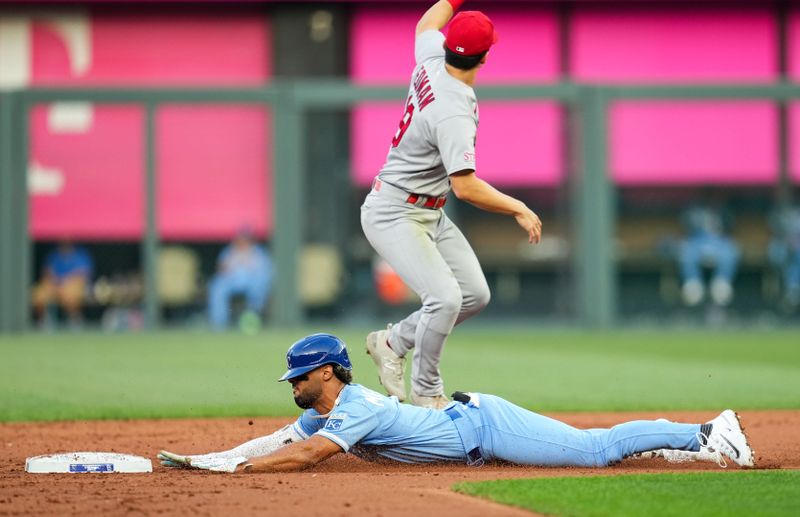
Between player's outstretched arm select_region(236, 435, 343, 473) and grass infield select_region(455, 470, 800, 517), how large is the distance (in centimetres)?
68

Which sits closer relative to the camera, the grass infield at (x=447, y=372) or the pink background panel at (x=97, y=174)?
the grass infield at (x=447, y=372)

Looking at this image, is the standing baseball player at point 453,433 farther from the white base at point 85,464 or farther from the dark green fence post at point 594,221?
the dark green fence post at point 594,221

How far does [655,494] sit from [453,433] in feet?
4.32

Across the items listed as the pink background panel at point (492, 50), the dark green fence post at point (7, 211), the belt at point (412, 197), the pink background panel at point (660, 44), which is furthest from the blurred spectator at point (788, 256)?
the belt at point (412, 197)

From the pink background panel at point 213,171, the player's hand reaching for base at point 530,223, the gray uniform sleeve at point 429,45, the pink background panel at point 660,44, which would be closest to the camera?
the player's hand reaching for base at point 530,223

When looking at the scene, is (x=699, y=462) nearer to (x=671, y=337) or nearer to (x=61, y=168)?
(x=671, y=337)

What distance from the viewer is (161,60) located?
21.8 m

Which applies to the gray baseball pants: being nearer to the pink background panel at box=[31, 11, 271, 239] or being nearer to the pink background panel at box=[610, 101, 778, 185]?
the pink background panel at box=[31, 11, 271, 239]

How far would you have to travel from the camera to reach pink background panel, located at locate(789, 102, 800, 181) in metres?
21.0

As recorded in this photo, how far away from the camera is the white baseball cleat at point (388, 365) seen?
312 inches

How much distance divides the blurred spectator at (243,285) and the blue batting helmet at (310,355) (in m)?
13.0

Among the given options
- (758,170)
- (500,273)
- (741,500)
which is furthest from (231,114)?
(741,500)

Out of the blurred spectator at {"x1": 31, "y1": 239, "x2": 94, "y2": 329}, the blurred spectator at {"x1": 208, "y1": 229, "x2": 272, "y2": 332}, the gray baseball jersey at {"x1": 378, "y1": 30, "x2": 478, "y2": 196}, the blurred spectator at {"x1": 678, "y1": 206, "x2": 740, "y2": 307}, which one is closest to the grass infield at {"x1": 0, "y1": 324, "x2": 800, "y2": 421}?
the blurred spectator at {"x1": 31, "y1": 239, "x2": 94, "y2": 329}

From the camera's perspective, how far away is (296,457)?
6484 mm
